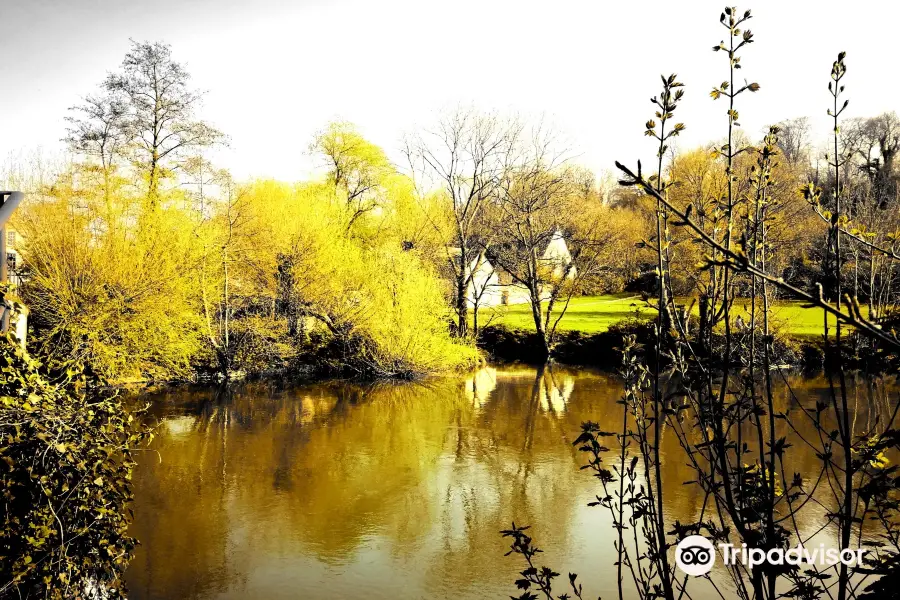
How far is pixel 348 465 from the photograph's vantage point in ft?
33.8

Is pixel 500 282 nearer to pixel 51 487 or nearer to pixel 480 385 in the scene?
pixel 480 385

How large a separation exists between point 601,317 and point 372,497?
65.5 ft

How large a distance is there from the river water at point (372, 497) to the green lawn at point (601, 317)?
6.20 meters

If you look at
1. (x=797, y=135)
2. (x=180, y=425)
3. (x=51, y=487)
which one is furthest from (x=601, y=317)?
(x=797, y=135)

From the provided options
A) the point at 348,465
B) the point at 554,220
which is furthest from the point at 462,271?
the point at 348,465

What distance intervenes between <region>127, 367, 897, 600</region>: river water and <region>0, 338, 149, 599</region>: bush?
2401mm

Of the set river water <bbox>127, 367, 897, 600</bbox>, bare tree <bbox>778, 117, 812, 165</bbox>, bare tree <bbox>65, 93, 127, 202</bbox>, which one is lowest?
river water <bbox>127, 367, 897, 600</bbox>

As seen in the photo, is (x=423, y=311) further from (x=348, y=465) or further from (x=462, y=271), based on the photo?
(x=348, y=465)

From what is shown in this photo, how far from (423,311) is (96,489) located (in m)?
15.1

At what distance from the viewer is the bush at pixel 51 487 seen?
3607 mm

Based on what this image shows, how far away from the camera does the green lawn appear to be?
20.8 meters

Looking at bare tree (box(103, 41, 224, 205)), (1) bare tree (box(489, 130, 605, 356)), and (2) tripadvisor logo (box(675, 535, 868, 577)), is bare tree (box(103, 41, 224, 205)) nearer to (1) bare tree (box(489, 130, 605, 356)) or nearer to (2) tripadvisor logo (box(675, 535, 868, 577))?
(1) bare tree (box(489, 130, 605, 356))

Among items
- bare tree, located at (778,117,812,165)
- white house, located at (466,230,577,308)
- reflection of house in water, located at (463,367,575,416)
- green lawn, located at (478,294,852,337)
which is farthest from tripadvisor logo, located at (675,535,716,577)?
bare tree, located at (778,117,812,165)

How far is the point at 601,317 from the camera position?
2727 centimetres
